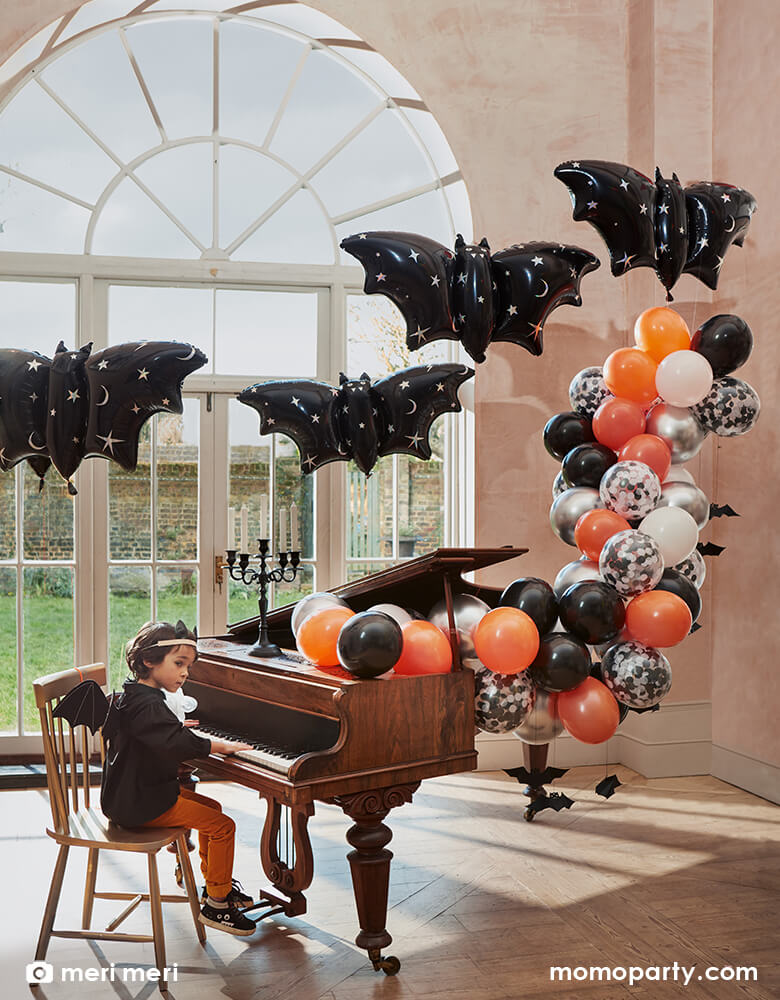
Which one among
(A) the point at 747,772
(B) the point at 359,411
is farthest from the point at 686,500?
(A) the point at 747,772

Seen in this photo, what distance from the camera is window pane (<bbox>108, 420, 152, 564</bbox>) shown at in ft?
17.5

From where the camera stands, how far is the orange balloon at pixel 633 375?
156 inches

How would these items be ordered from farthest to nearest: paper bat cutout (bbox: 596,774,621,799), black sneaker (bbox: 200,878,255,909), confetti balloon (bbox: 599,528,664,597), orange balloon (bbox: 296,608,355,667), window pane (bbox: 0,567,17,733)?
window pane (bbox: 0,567,17,733)
paper bat cutout (bbox: 596,774,621,799)
confetti balloon (bbox: 599,528,664,597)
orange balloon (bbox: 296,608,355,667)
black sneaker (bbox: 200,878,255,909)

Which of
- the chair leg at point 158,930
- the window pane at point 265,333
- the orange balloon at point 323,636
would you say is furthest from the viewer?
the window pane at point 265,333

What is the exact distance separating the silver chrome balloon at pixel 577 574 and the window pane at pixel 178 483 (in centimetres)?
235

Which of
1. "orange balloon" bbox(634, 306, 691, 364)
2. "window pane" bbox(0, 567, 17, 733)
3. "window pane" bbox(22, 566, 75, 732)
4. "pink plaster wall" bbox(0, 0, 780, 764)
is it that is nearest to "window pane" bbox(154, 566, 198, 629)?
"window pane" bbox(22, 566, 75, 732)

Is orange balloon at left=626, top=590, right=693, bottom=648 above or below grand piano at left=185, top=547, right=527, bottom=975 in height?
above

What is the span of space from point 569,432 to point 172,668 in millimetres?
2193

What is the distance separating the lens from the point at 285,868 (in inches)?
123

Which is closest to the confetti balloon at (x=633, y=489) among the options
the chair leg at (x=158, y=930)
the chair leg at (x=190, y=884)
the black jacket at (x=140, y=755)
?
the black jacket at (x=140, y=755)

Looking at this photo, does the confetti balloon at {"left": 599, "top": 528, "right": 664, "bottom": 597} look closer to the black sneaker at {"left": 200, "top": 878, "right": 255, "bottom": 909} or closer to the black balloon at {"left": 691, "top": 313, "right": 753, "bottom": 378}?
the black balloon at {"left": 691, "top": 313, "right": 753, "bottom": 378}

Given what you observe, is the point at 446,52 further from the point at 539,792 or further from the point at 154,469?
the point at 539,792

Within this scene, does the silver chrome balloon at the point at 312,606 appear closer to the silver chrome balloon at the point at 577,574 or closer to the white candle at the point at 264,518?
the white candle at the point at 264,518

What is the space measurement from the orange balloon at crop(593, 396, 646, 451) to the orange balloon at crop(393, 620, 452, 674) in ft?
4.79
